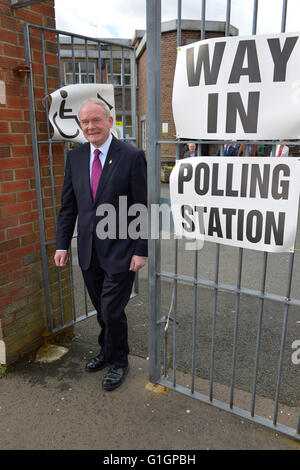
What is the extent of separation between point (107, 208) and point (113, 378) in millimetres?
1318

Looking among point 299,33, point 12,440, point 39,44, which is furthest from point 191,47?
point 12,440

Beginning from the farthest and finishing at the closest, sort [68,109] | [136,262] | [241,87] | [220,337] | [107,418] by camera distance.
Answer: [220,337]
[68,109]
[136,262]
[107,418]
[241,87]

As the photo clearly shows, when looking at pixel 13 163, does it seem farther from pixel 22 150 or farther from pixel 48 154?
pixel 48 154

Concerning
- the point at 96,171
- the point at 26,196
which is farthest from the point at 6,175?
the point at 96,171

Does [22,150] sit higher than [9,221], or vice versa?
[22,150]

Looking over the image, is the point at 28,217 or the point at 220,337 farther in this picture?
the point at 220,337

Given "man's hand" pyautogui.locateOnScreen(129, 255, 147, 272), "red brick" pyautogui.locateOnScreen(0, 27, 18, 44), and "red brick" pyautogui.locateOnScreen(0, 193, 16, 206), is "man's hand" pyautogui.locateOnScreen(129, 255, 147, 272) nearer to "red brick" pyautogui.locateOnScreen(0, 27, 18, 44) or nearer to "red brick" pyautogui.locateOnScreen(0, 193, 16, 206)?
"red brick" pyautogui.locateOnScreen(0, 193, 16, 206)

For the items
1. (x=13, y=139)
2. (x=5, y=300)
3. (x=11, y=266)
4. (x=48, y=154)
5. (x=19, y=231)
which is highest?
(x=13, y=139)

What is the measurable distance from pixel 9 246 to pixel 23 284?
0.37 meters

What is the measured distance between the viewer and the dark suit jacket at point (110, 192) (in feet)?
8.45

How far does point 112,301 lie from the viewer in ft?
8.79

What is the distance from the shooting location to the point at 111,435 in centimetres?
235

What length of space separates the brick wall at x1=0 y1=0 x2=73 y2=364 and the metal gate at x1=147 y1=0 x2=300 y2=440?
43.6 inches
